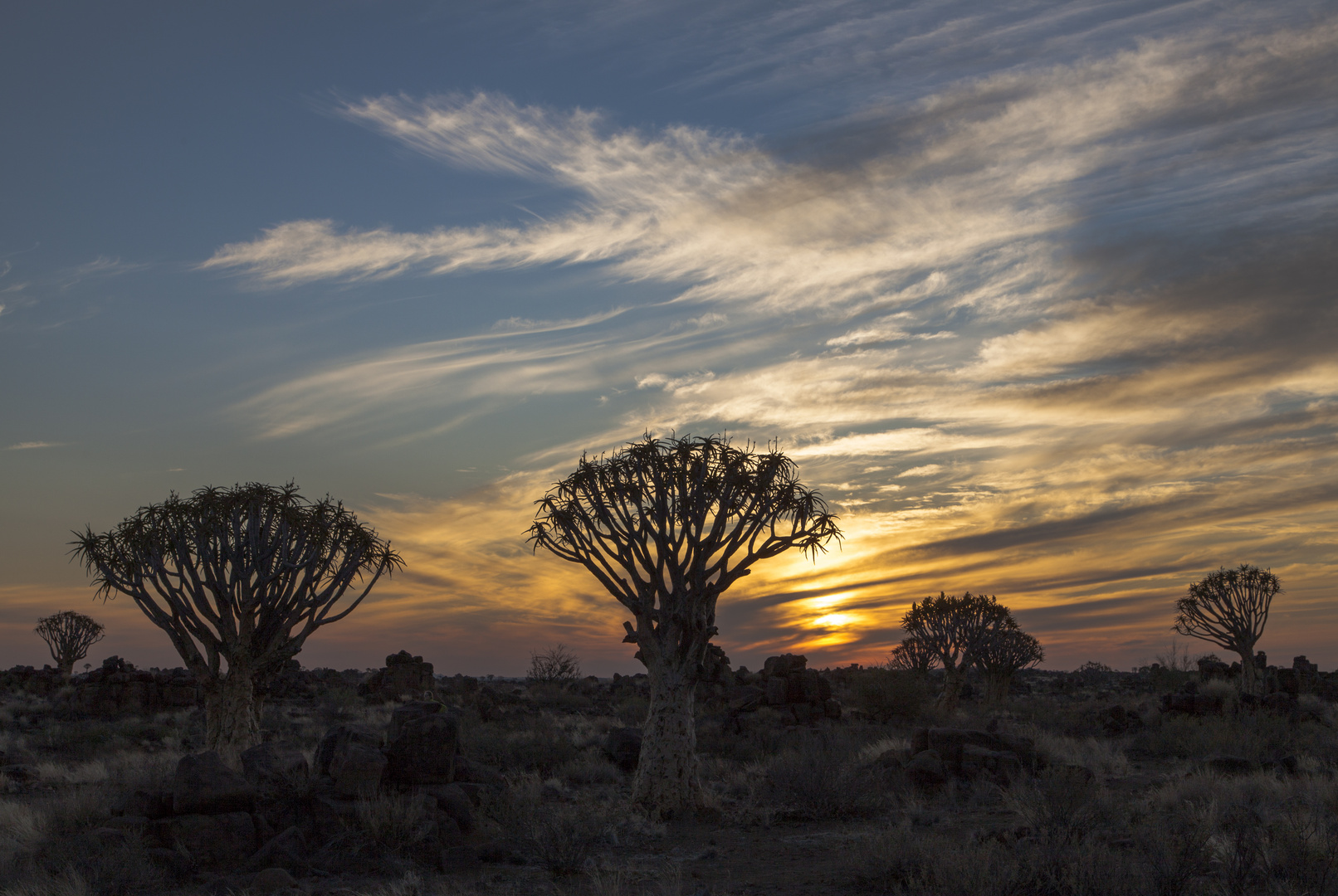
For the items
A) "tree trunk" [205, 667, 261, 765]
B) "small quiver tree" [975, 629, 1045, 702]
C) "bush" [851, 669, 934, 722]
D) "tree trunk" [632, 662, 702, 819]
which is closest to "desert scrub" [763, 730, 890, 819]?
"tree trunk" [632, 662, 702, 819]

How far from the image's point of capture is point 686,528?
53.6ft

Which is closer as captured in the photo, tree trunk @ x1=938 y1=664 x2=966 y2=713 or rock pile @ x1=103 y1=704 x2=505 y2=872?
rock pile @ x1=103 y1=704 x2=505 y2=872

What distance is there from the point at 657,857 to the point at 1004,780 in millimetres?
7727

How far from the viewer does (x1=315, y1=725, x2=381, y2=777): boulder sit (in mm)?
12664

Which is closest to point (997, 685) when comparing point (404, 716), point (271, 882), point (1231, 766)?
point (1231, 766)

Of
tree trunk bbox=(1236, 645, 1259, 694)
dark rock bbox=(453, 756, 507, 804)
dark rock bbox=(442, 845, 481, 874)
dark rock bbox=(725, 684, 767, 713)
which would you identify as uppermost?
dark rock bbox=(453, 756, 507, 804)

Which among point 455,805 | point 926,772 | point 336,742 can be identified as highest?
point 336,742

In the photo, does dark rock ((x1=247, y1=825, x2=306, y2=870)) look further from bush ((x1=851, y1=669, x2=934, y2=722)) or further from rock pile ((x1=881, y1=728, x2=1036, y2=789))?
bush ((x1=851, y1=669, x2=934, y2=722))

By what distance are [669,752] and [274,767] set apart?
6.25 meters

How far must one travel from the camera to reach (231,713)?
18469 mm

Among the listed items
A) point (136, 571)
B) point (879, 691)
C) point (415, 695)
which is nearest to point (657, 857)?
point (136, 571)

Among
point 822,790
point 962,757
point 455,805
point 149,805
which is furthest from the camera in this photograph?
point 962,757

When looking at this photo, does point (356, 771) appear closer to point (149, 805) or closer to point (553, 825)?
point (149, 805)

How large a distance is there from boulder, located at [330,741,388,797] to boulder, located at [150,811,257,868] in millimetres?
1225
